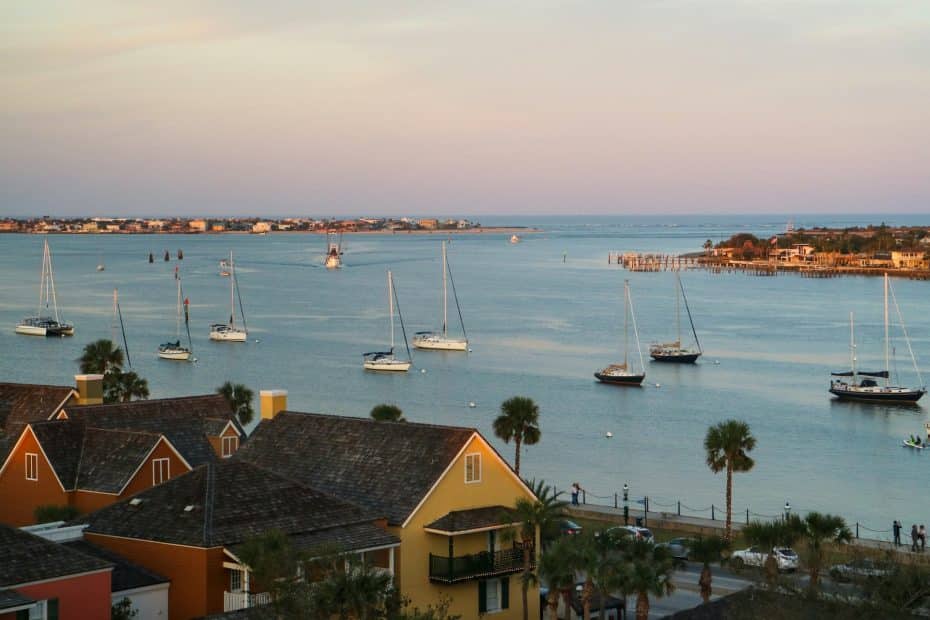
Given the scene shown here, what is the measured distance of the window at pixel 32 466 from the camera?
32.7 metres

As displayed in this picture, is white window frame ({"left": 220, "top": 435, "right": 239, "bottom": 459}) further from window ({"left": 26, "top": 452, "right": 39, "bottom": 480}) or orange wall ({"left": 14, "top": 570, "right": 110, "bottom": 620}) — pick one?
orange wall ({"left": 14, "top": 570, "right": 110, "bottom": 620})

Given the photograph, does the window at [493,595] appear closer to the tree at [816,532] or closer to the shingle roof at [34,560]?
the tree at [816,532]

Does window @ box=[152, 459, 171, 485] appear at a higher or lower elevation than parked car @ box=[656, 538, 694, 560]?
higher

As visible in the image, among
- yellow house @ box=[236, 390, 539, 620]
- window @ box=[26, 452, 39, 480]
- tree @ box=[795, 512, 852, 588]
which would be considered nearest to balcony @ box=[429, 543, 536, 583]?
yellow house @ box=[236, 390, 539, 620]

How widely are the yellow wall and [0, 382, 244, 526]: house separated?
7381 mm

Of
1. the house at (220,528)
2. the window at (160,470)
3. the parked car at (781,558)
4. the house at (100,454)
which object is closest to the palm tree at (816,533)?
the parked car at (781,558)

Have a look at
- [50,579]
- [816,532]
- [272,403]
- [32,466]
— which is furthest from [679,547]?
[50,579]

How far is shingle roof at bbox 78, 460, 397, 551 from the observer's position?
24.3m

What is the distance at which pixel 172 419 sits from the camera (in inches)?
1410

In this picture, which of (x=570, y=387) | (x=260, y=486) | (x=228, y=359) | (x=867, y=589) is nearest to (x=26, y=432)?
(x=260, y=486)

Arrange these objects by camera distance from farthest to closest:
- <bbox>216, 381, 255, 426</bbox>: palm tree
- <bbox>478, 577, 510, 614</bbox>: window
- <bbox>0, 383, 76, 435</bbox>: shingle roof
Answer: <bbox>216, 381, 255, 426</bbox>: palm tree, <bbox>0, 383, 76, 435</bbox>: shingle roof, <bbox>478, 577, 510, 614</bbox>: window

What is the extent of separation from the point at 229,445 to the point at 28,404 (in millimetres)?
7353

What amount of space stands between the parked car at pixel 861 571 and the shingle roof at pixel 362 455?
315 inches

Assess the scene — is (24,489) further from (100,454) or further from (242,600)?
(242,600)
